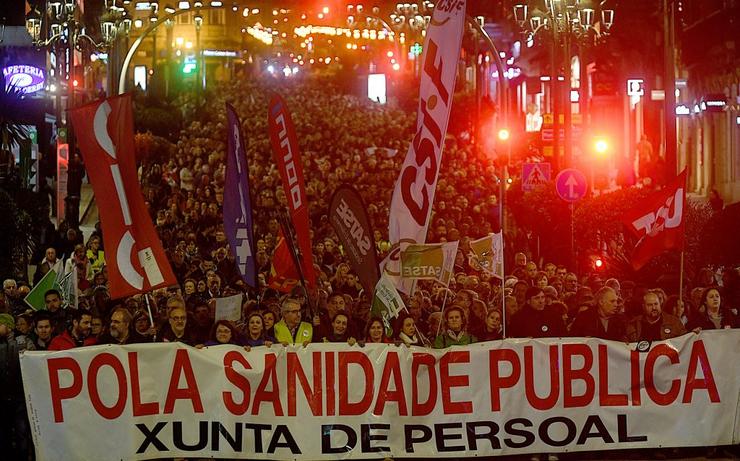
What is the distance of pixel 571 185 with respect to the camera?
2122 cm

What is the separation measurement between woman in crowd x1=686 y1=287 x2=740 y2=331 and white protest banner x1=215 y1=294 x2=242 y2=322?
4.15m

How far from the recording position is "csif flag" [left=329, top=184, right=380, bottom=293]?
12.1 meters

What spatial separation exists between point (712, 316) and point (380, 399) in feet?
10.3

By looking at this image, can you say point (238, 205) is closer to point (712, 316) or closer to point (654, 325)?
point (654, 325)

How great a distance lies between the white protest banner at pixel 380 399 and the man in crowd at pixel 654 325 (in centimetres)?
41

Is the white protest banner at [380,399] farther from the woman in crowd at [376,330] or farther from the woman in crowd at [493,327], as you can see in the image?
the woman in crowd at [493,327]

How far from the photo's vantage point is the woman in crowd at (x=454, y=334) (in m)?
10.9

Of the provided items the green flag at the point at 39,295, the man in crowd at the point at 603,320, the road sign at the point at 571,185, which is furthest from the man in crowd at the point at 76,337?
the road sign at the point at 571,185

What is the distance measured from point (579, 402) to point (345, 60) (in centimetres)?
8789

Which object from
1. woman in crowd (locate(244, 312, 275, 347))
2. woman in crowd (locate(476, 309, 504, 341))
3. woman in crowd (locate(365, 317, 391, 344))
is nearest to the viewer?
woman in crowd (locate(365, 317, 391, 344))

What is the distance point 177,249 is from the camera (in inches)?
734

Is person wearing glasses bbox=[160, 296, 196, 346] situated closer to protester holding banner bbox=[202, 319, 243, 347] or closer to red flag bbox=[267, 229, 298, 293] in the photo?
protester holding banner bbox=[202, 319, 243, 347]

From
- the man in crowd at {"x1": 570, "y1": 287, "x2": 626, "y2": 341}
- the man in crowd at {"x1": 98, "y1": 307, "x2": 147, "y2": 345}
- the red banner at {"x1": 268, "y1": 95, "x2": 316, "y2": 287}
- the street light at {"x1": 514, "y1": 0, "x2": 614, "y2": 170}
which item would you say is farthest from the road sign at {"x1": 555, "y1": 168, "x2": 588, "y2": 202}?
the man in crowd at {"x1": 98, "y1": 307, "x2": 147, "y2": 345}

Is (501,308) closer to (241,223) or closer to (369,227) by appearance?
(369,227)
